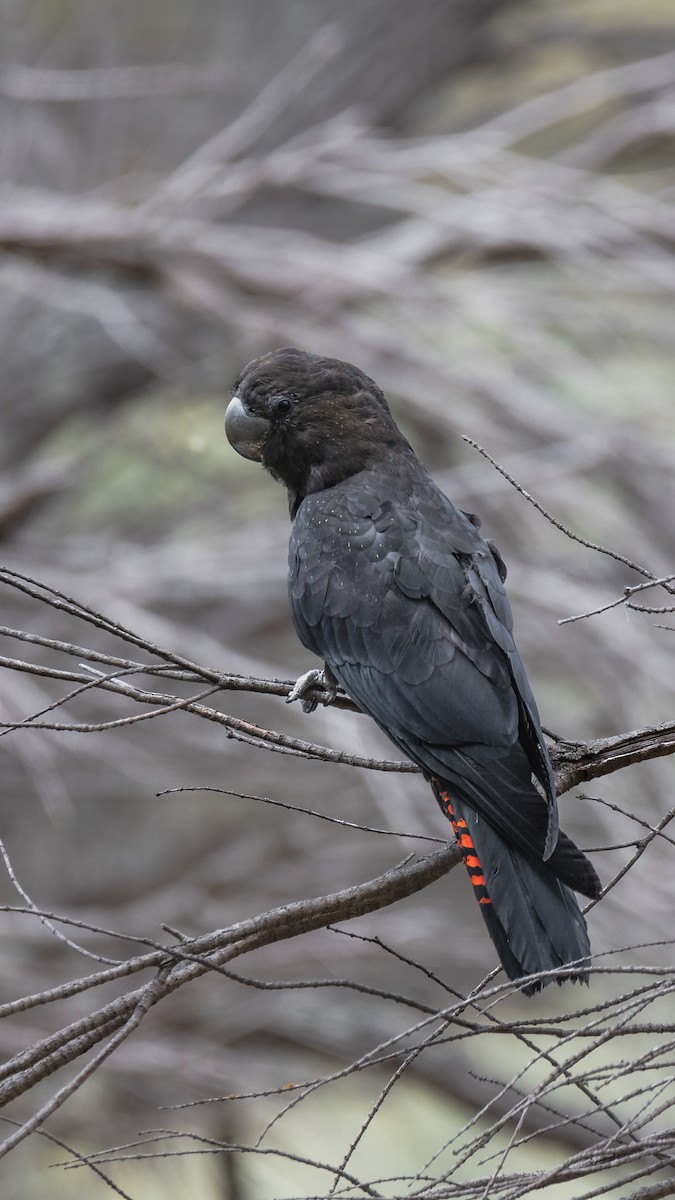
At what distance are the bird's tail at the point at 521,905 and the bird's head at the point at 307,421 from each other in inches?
46.3

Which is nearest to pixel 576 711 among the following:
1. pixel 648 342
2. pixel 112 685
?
pixel 648 342

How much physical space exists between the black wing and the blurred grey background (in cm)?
168

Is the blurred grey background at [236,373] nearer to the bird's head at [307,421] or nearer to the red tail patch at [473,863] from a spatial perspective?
the bird's head at [307,421]

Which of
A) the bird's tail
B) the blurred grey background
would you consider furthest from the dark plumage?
the blurred grey background

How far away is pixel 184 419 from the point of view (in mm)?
7074

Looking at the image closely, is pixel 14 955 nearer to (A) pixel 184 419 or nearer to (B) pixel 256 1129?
(B) pixel 256 1129

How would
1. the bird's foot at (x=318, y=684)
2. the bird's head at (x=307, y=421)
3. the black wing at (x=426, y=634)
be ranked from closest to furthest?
the black wing at (x=426, y=634) < the bird's foot at (x=318, y=684) < the bird's head at (x=307, y=421)

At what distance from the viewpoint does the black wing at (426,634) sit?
7.95ft

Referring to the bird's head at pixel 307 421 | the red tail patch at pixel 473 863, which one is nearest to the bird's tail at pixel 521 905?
the red tail patch at pixel 473 863

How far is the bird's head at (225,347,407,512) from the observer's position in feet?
10.5

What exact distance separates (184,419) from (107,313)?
1574 mm

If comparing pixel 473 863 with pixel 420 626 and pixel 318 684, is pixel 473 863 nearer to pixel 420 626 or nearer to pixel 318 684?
pixel 420 626

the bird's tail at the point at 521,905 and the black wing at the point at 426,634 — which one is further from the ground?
the black wing at the point at 426,634

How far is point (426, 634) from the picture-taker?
107 inches
